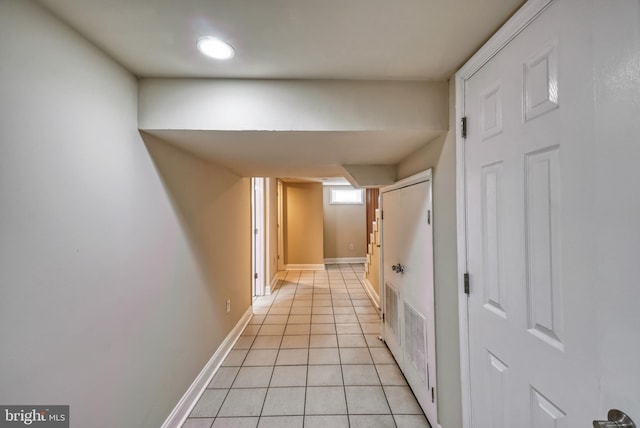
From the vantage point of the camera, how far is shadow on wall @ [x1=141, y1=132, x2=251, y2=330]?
5.63ft

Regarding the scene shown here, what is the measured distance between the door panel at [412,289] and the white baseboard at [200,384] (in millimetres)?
1684

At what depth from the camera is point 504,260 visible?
1.02 meters

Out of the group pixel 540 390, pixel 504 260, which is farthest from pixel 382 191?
pixel 540 390

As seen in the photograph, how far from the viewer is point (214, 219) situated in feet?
7.86

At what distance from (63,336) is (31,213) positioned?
492mm

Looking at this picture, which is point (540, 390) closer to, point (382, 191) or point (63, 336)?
point (63, 336)

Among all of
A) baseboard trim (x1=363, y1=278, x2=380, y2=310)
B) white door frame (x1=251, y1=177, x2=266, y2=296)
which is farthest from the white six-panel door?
white door frame (x1=251, y1=177, x2=266, y2=296)

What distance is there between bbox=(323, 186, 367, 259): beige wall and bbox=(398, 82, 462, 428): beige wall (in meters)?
5.67

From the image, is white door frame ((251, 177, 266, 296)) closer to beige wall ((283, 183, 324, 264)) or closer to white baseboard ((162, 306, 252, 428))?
white baseboard ((162, 306, 252, 428))

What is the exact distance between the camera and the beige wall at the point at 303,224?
21.3ft

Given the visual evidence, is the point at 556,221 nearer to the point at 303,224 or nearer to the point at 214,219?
the point at 214,219

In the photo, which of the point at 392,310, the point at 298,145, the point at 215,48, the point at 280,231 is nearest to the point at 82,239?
the point at 215,48

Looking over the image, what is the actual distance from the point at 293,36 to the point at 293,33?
0.06 feet

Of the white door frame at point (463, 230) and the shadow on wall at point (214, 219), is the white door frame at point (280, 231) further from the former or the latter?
the white door frame at point (463, 230)
